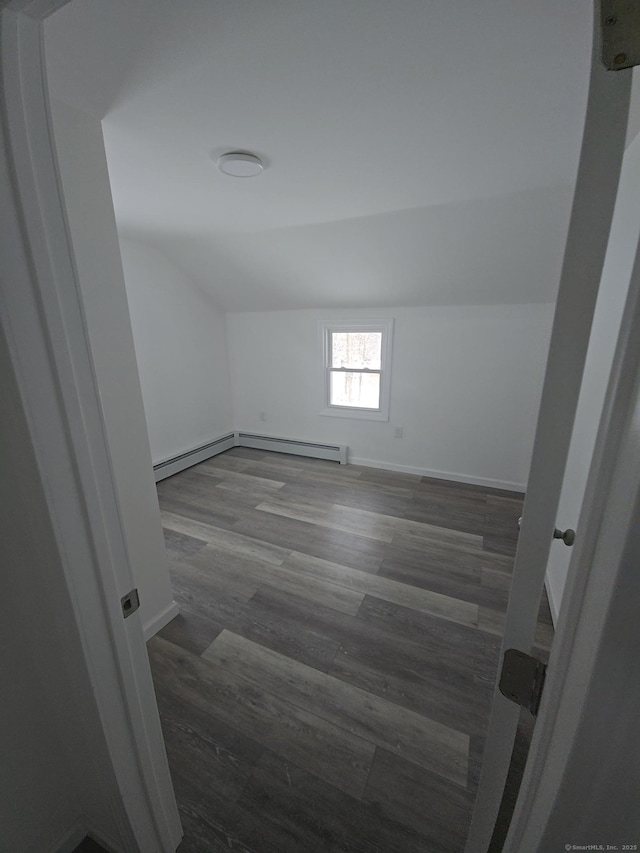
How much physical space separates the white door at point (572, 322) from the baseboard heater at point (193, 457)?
10.5 ft

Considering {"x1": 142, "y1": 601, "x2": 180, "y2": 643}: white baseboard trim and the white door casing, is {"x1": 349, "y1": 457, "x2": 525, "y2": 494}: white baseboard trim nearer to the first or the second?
{"x1": 142, "y1": 601, "x2": 180, "y2": 643}: white baseboard trim

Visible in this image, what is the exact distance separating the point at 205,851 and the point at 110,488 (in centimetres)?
121

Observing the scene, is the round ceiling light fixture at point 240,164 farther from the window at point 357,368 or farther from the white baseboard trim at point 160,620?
the white baseboard trim at point 160,620

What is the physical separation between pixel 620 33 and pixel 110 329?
1561 millimetres

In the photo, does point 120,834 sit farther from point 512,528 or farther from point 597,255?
point 512,528

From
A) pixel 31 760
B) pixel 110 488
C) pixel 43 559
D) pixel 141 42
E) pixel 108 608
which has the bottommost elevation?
pixel 31 760

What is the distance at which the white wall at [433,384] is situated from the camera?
303 cm

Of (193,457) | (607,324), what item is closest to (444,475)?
(607,324)

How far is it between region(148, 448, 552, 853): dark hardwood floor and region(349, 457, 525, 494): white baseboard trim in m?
0.37

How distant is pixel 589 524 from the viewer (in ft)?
1.33

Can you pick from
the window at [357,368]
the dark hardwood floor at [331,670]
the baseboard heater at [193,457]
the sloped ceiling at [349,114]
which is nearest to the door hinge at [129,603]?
the dark hardwood floor at [331,670]

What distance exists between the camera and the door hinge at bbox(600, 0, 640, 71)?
33cm

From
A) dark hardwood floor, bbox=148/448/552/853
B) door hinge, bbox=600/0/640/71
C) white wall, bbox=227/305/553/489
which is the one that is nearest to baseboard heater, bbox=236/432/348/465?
white wall, bbox=227/305/553/489

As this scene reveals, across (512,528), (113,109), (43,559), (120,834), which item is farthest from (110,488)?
(512,528)
